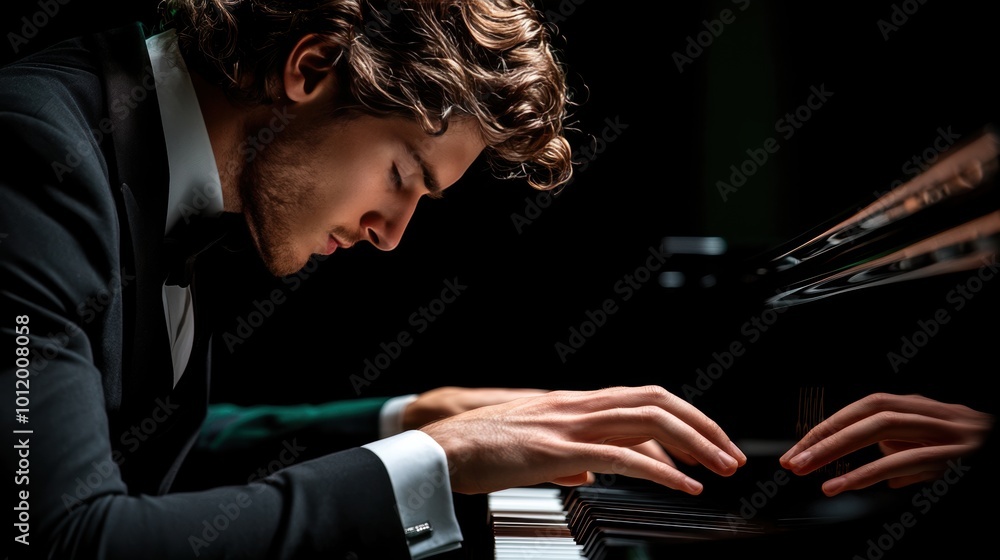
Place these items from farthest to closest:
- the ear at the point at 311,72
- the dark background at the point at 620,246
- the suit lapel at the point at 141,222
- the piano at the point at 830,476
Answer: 1. the dark background at the point at 620,246
2. the ear at the point at 311,72
3. the suit lapel at the point at 141,222
4. the piano at the point at 830,476

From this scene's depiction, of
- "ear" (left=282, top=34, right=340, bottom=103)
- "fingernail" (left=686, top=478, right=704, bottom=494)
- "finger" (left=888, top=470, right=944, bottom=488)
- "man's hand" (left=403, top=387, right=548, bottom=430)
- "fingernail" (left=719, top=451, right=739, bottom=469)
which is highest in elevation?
"ear" (left=282, top=34, right=340, bottom=103)

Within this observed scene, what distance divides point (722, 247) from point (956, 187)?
1561mm

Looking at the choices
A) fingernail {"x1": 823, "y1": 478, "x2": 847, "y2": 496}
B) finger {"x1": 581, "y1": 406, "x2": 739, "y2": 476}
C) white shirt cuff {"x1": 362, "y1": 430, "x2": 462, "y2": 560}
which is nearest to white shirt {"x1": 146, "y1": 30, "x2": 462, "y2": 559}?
white shirt cuff {"x1": 362, "y1": 430, "x2": 462, "y2": 560}

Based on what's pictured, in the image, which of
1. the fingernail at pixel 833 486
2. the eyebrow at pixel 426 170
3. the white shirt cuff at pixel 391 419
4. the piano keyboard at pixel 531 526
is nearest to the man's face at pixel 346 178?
the eyebrow at pixel 426 170

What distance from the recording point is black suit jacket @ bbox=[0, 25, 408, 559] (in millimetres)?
926

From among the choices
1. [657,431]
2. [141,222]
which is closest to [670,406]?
[657,431]

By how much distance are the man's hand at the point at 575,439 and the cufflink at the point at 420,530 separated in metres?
0.06

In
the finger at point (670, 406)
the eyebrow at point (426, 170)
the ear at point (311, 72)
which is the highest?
the ear at point (311, 72)

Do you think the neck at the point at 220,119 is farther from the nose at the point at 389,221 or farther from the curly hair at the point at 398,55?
the nose at the point at 389,221

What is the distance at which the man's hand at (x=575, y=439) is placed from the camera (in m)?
1.05

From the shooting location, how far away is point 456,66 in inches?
64.3

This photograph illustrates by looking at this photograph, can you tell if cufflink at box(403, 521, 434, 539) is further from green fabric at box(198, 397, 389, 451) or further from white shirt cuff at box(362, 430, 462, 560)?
green fabric at box(198, 397, 389, 451)

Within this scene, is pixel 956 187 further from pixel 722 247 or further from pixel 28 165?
pixel 722 247

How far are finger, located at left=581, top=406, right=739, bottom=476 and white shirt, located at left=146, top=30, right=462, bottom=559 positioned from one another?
0.72ft
